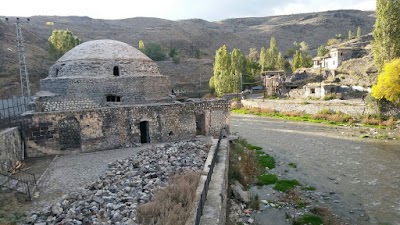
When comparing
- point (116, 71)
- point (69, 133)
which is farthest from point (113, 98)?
point (69, 133)

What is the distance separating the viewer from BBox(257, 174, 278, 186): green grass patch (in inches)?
504

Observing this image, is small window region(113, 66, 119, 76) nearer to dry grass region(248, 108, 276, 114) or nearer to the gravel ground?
the gravel ground

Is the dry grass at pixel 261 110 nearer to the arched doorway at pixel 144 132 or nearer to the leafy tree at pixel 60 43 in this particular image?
the arched doorway at pixel 144 132

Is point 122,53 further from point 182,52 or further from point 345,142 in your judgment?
point 182,52

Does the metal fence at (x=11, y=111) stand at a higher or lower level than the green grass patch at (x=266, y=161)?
higher

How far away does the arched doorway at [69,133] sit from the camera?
546 inches

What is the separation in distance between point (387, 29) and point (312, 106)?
9.15m

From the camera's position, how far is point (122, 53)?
18266 mm

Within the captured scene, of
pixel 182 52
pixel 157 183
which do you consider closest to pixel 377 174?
pixel 157 183

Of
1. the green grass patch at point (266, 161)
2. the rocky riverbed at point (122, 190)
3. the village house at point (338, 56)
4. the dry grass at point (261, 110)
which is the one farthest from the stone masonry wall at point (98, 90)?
the village house at point (338, 56)

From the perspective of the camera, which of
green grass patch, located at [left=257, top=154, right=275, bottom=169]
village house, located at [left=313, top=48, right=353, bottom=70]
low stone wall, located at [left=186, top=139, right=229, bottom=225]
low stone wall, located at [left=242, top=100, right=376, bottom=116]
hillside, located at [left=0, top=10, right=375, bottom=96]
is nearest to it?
low stone wall, located at [left=186, top=139, right=229, bottom=225]

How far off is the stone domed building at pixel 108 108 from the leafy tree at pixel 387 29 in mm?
16019

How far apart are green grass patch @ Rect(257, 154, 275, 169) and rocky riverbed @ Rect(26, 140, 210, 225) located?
3952mm

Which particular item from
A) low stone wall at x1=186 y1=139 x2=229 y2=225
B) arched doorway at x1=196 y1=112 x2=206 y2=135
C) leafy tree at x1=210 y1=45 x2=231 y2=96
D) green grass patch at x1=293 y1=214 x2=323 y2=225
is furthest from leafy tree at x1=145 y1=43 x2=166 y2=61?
green grass patch at x1=293 y1=214 x2=323 y2=225
